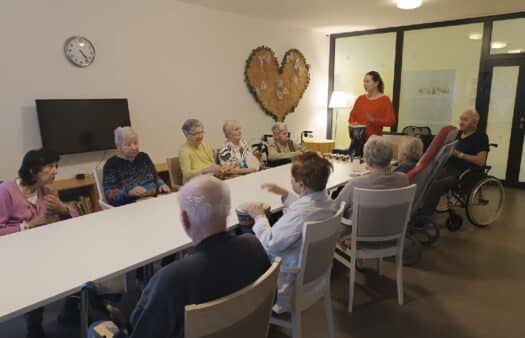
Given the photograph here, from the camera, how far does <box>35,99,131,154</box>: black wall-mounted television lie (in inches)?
146

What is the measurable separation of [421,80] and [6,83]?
18.5ft

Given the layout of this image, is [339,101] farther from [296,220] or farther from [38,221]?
[38,221]

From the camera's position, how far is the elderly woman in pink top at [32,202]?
2191 millimetres

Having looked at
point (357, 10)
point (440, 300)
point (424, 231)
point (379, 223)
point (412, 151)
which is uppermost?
point (357, 10)

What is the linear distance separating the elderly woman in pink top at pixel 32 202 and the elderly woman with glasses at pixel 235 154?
1578mm

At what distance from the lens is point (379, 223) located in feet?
7.95

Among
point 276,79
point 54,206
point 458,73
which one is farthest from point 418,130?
point 54,206

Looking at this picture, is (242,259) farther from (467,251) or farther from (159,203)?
(467,251)

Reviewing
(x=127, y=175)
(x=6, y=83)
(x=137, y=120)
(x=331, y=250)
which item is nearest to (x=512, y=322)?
(x=331, y=250)

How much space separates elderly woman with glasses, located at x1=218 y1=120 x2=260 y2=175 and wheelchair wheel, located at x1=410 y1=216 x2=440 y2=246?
1610mm

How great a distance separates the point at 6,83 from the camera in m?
3.51

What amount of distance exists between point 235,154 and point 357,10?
2.87 meters

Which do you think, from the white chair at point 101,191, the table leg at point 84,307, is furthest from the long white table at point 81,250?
the white chair at point 101,191

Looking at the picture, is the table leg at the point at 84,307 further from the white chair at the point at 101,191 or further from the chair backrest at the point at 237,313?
the white chair at the point at 101,191
